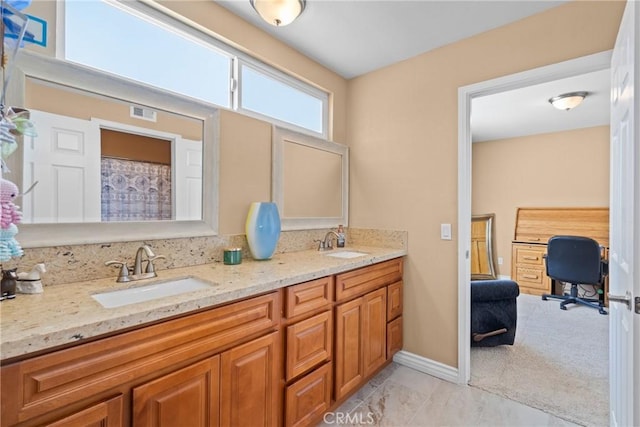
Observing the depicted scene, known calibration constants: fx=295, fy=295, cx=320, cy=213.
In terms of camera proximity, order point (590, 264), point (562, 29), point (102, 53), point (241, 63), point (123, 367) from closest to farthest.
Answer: point (123, 367)
point (102, 53)
point (562, 29)
point (241, 63)
point (590, 264)

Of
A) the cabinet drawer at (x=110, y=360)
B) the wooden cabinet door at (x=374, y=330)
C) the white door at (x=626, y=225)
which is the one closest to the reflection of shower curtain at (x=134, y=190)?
the cabinet drawer at (x=110, y=360)

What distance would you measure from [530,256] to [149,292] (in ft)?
16.9

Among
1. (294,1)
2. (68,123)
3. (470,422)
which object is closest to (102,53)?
(68,123)

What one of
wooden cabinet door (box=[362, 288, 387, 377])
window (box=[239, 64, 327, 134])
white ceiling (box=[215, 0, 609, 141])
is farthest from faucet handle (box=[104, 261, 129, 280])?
white ceiling (box=[215, 0, 609, 141])

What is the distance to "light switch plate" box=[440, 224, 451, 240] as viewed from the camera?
2.24 metres

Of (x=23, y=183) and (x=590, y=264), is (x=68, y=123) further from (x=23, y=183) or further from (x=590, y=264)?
(x=590, y=264)

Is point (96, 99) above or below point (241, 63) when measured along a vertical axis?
below

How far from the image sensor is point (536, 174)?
15.5 feet

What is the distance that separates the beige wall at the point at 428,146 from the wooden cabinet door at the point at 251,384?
4.66 feet

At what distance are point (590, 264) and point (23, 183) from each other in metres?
5.09

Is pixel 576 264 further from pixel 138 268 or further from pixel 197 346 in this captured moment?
pixel 138 268

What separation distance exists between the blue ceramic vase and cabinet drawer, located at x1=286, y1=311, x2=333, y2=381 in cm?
56

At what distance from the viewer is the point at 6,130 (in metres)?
0.84

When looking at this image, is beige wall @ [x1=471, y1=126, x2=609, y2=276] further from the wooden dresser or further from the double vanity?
the double vanity
